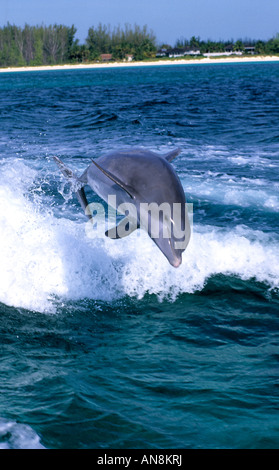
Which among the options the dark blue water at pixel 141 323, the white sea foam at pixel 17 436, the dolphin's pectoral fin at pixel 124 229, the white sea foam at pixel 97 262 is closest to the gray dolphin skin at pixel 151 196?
the dolphin's pectoral fin at pixel 124 229

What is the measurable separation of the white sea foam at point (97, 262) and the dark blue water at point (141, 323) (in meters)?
0.02

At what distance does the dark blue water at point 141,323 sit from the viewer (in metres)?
4.96

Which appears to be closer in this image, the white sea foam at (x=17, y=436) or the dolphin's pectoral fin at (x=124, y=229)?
the white sea foam at (x=17, y=436)

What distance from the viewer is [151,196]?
15.3 ft

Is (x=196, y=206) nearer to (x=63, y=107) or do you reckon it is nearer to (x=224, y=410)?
(x=224, y=410)

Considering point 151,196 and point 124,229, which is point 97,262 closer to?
point 124,229

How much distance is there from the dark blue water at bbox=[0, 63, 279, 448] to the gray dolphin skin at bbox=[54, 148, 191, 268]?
5.33 feet

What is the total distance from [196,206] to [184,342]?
5855mm

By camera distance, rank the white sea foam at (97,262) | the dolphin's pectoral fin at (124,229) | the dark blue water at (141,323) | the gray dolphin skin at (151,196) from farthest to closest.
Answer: the white sea foam at (97,262)
the dolphin's pectoral fin at (124,229)
the dark blue water at (141,323)
the gray dolphin skin at (151,196)

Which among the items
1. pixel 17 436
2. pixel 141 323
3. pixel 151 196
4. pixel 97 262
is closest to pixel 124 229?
pixel 151 196

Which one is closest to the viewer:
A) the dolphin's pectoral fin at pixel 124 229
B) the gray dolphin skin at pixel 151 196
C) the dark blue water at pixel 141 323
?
the gray dolphin skin at pixel 151 196

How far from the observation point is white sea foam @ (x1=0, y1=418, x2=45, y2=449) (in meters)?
4.58

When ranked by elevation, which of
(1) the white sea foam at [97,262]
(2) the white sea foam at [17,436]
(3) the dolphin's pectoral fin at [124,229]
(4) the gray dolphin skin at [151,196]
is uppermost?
(4) the gray dolphin skin at [151,196]

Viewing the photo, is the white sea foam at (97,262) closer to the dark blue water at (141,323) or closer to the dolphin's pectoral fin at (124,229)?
the dark blue water at (141,323)
